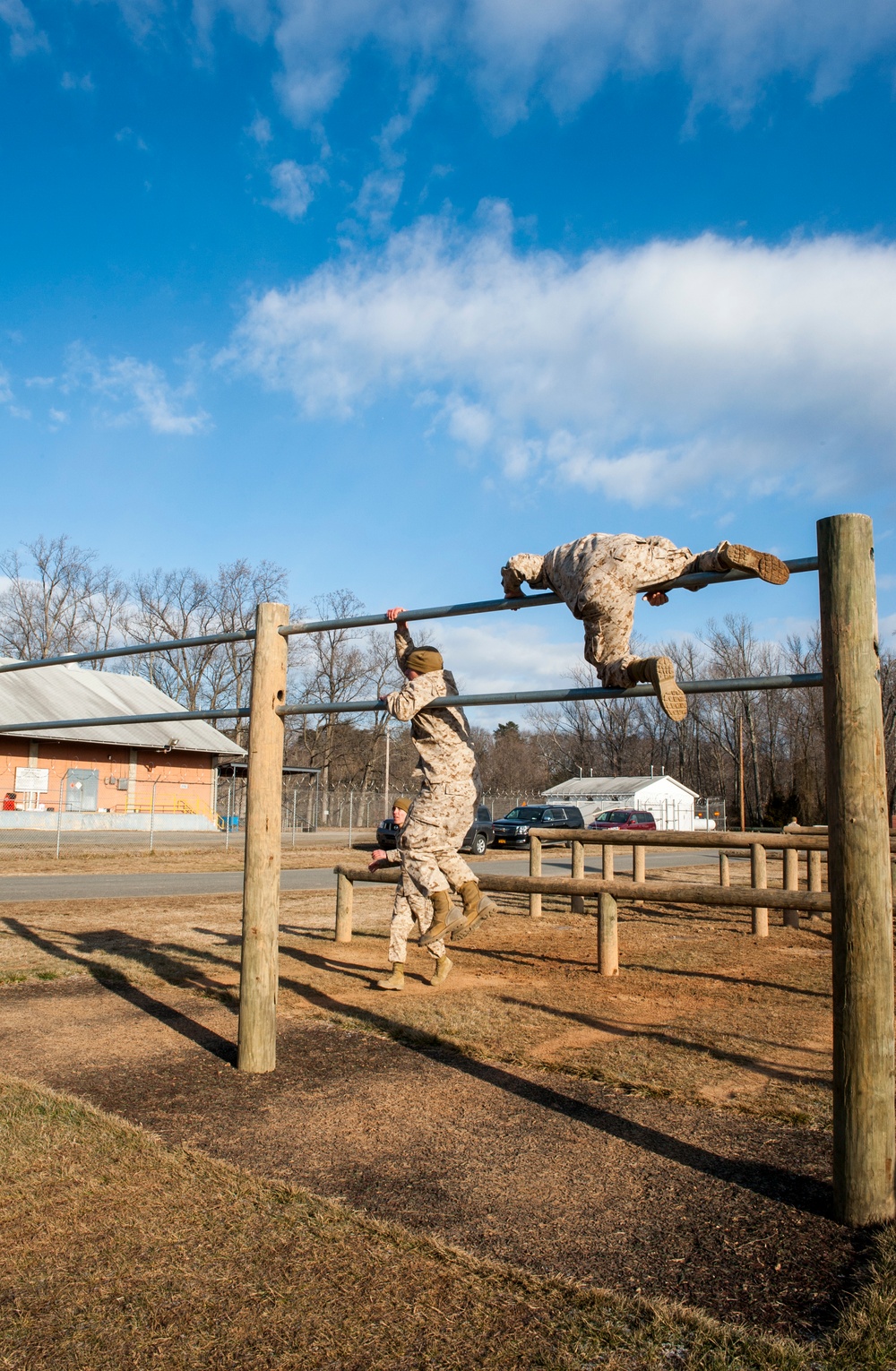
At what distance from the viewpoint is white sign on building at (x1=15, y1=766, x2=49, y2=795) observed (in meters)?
31.0

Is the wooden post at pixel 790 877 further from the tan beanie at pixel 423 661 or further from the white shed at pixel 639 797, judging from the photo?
the white shed at pixel 639 797

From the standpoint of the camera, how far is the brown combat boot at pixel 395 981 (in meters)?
5.93

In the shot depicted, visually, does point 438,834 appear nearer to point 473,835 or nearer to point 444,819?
point 444,819

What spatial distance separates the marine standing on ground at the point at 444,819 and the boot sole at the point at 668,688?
5.96 ft

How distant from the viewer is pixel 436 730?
5168mm

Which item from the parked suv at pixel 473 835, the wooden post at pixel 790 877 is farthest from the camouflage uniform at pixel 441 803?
the parked suv at pixel 473 835

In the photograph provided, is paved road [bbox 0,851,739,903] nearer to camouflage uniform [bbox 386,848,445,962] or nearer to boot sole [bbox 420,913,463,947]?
camouflage uniform [bbox 386,848,445,962]

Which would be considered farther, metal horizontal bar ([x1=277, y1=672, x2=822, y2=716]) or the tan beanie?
the tan beanie

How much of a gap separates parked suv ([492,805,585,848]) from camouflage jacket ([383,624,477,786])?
21.6 metres

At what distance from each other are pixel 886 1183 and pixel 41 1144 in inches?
102

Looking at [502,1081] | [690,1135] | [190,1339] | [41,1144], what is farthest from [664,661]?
[41,1144]

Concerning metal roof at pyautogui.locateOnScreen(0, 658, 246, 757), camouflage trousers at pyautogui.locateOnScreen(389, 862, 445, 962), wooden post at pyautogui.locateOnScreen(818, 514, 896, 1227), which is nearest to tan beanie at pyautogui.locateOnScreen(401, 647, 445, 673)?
camouflage trousers at pyautogui.locateOnScreen(389, 862, 445, 962)

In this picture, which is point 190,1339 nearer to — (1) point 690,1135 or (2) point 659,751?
(1) point 690,1135

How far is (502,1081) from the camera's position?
3932 mm
